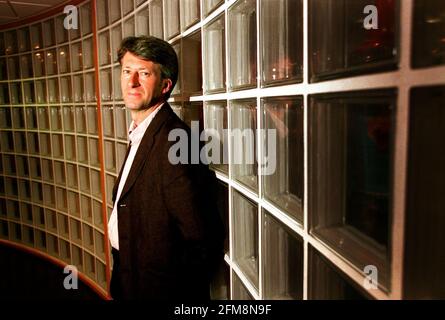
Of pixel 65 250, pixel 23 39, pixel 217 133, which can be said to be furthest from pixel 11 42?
pixel 217 133

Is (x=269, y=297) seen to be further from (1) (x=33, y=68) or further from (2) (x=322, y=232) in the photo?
(1) (x=33, y=68)

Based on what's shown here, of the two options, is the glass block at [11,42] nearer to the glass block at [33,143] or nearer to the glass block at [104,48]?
the glass block at [33,143]

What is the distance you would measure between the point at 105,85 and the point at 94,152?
0.48 m

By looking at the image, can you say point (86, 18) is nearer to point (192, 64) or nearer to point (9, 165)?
point (192, 64)

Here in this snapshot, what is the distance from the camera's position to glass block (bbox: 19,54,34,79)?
2.68 meters

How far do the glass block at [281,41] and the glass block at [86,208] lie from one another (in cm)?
200

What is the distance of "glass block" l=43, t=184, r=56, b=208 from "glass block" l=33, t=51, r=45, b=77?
88 centimetres

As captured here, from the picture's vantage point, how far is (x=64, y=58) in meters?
2.40

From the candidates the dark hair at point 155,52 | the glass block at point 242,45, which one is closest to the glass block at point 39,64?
the dark hair at point 155,52

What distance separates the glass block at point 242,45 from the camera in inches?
32.6

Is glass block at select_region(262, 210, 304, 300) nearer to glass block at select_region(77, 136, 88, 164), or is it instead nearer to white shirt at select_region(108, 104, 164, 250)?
white shirt at select_region(108, 104, 164, 250)

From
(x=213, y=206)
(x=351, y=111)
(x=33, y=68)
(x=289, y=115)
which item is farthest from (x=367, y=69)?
(x=33, y=68)

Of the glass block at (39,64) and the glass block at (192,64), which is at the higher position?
the glass block at (39,64)

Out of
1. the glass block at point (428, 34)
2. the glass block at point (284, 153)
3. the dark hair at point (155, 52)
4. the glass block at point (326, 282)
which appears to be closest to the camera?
the glass block at point (428, 34)
